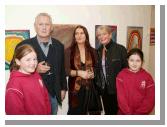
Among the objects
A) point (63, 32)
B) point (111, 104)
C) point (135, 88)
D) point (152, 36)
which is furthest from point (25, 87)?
point (152, 36)

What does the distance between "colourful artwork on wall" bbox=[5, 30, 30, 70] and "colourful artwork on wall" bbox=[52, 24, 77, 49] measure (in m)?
0.20

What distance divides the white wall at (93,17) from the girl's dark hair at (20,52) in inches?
3.4

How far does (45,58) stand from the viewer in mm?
2010

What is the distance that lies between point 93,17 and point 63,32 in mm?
252

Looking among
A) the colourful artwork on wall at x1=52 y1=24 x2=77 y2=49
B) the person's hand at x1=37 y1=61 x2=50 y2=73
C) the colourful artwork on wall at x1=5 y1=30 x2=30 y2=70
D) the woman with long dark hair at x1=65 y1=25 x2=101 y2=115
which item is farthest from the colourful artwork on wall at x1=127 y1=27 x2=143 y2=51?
the colourful artwork on wall at x1=5 y1=30 x2=30 y2=70

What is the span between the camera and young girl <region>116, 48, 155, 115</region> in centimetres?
205

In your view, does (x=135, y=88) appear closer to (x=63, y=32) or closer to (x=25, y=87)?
(x=63, y=32)

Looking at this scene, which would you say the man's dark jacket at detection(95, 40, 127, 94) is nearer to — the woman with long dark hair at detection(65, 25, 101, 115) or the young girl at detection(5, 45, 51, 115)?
the woman with long dark hair at detection(65, 25, 101, 115)

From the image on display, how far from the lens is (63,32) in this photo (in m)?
2.02

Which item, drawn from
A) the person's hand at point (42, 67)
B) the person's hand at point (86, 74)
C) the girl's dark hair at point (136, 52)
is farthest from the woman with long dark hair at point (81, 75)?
the girl's dark hair at point (136, 52)

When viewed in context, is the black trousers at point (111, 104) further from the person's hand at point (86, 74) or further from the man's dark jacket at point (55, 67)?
the man's dark jacket at point (55, 67)

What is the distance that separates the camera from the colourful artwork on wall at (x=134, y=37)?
206 centimetres
